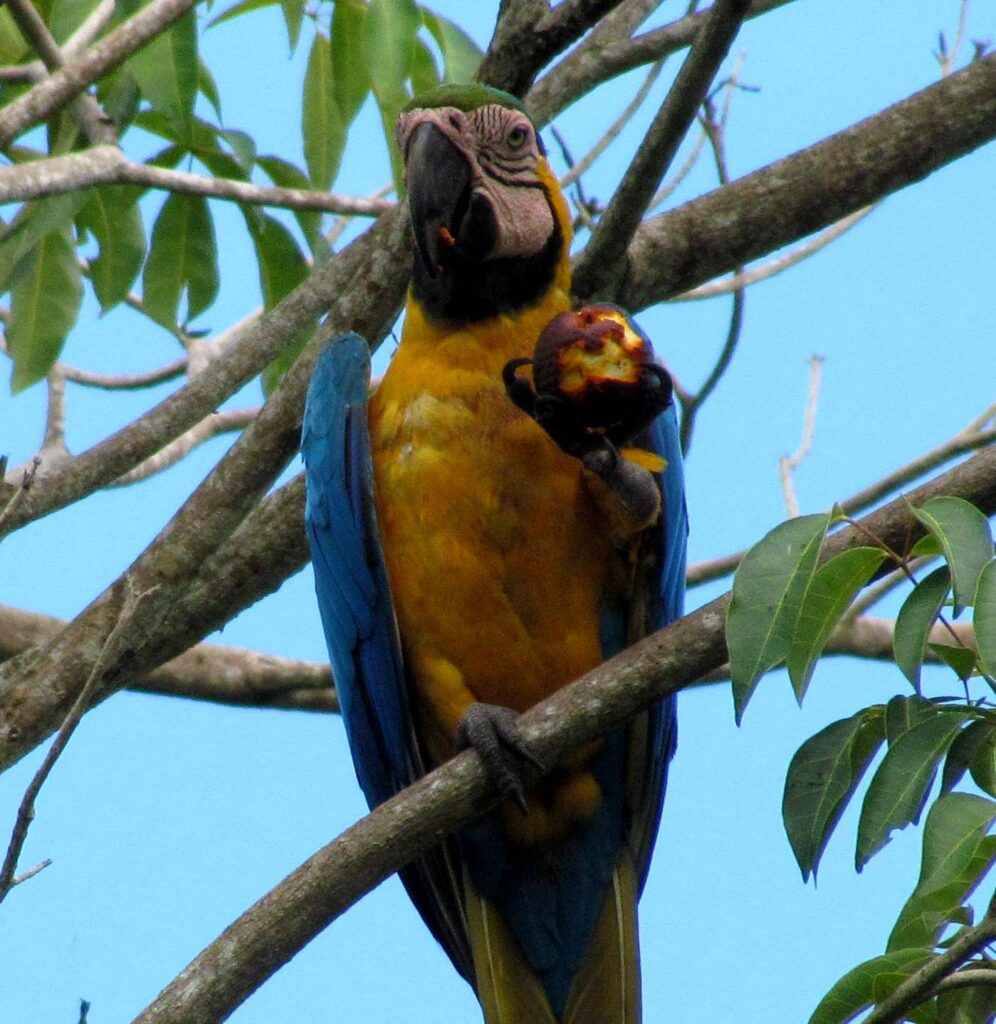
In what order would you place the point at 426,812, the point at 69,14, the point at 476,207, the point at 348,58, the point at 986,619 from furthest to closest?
the point at 348,58, the point at 476,207, the point at 69,14, the point at 426,812, the point at 986,619

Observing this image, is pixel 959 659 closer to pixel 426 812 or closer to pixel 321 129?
pixel 426 812

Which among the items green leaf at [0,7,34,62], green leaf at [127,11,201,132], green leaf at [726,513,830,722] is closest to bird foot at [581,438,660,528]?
green leaf at [726,513,830,722]

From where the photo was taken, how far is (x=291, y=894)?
6.84ft

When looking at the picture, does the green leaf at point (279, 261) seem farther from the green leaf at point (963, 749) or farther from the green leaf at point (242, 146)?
the green leaf at point (963, 749)

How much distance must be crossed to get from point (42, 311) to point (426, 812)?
65.4 inches

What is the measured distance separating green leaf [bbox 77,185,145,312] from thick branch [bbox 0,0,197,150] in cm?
45

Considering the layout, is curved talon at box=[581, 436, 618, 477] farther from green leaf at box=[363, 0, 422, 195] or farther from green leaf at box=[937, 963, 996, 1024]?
green leaf at box=[937, 963, 996, 1024]

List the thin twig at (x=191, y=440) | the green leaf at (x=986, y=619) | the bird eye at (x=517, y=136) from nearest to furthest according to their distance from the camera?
the green leaf at (x=986, y=619)
the bird eye at (x=517, y=136)
the thin twig at (x=191, y=440)

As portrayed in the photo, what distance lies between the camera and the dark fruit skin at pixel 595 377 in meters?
2.55

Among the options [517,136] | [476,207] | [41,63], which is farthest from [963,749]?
[41,63]

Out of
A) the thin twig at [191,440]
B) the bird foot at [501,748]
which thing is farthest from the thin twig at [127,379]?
the bird foot at [501,748]

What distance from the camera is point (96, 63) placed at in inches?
116

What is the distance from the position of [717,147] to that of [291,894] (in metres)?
2.25

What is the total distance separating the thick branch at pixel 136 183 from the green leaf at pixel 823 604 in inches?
67.6
